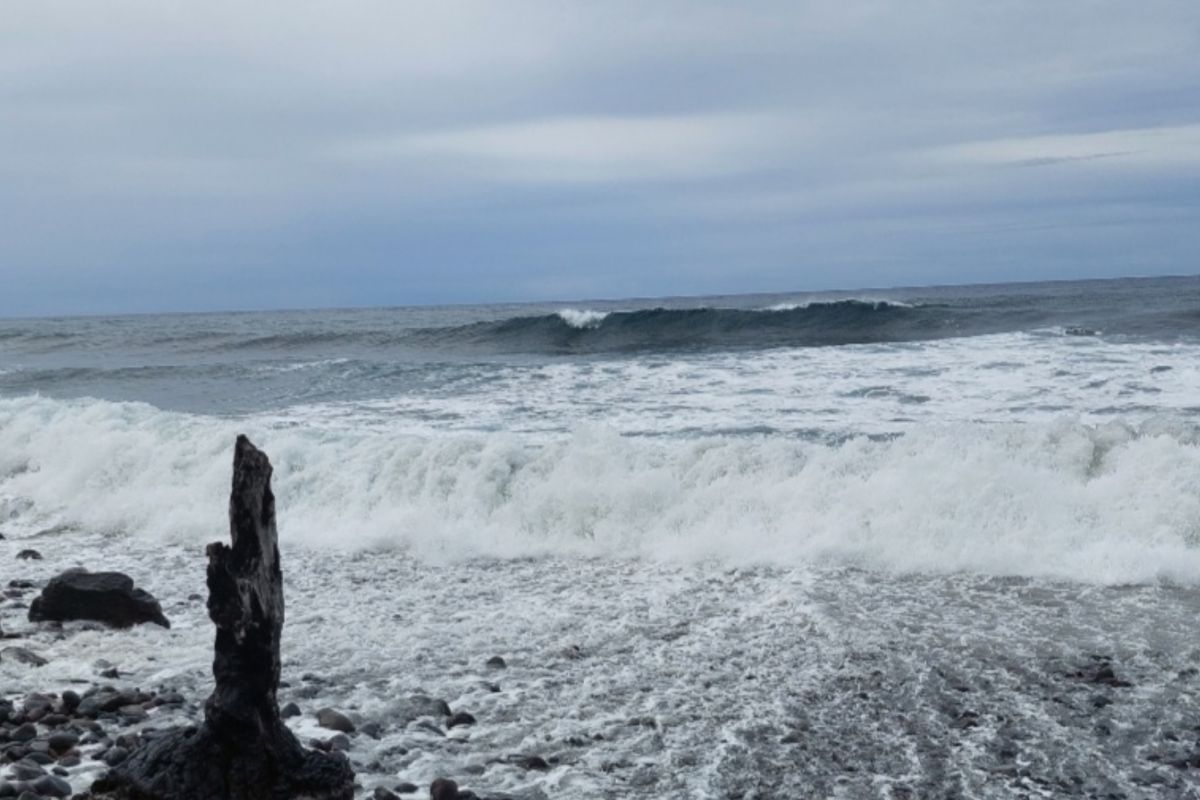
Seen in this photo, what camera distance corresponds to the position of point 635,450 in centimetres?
1234

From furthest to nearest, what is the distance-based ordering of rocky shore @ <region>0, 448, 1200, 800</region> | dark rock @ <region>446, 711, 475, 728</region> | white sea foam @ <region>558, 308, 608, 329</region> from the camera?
1. white sea foam @ <region>558, 308, 608, 329</region>
2. dark rock @ <region>446, 711, 475, 728</region>
3. rocky shore @ <region>0, 448, 1200, 800</region>

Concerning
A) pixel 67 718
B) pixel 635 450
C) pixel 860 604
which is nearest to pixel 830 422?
pixel 635 450

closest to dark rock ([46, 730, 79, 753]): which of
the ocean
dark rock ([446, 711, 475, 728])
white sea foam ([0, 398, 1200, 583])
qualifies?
the ocean

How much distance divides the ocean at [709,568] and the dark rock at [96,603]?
243 millimetres

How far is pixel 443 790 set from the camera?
509cm

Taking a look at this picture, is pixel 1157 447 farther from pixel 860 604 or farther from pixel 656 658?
pixel 656 658

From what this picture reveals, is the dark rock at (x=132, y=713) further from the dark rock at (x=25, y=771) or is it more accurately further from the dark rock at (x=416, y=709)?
the dark rock at (x=416, y=709)

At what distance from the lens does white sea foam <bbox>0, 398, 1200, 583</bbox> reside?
9.80 meters

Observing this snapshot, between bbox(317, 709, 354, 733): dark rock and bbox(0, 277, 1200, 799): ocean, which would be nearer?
bbox(0, 277, 1200, 799): ocean

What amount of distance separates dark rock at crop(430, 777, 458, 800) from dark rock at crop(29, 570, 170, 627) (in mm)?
3803

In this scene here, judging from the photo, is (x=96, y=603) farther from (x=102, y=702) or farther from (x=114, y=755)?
(x=114, y=755)

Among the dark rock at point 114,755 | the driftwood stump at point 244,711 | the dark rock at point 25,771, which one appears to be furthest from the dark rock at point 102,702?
the driftwood stump at point 244,711

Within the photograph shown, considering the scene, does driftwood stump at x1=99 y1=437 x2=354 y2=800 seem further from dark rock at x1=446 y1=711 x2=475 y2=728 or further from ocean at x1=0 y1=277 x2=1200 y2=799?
dark rock at x1=446 y1=711 x2=475 y2=728

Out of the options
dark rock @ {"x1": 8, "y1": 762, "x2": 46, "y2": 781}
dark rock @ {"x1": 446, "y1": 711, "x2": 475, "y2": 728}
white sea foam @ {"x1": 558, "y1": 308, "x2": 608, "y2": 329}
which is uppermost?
white sea foam @ {"x1": 558, "y1": 308, "x2": 608, "y2": 329}
